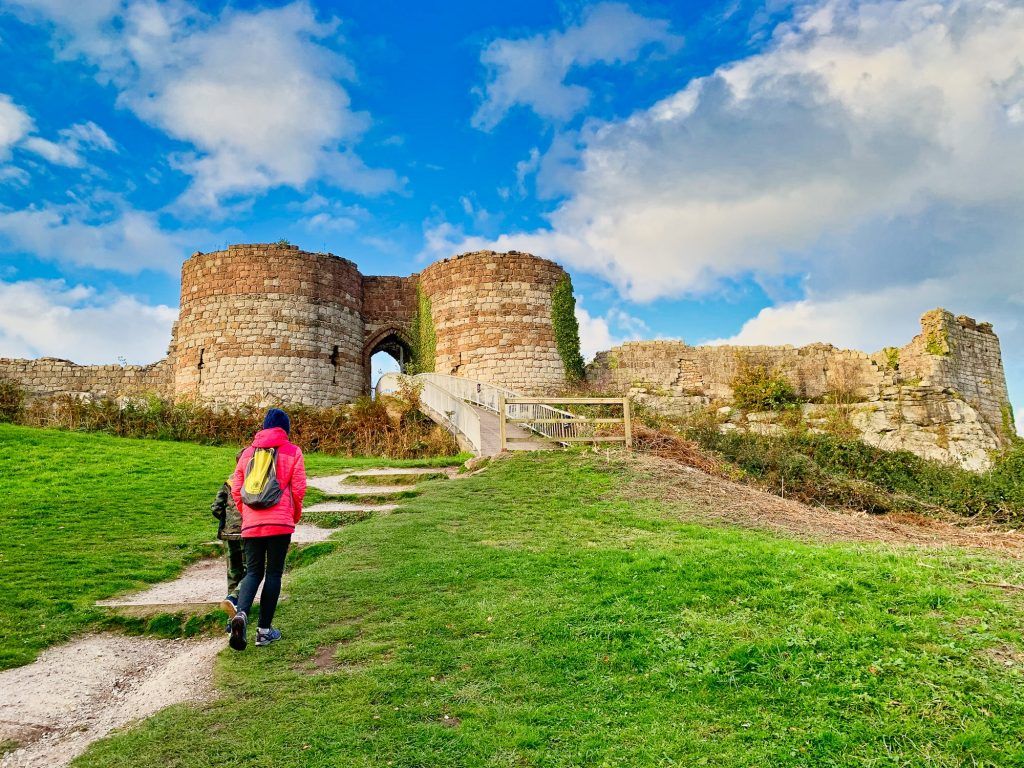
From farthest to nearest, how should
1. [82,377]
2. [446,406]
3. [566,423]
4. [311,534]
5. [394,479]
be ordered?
[82,377] → [446,406] → [566,423] → [394,479] → [311,534]

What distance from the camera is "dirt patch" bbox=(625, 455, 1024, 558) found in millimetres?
8586

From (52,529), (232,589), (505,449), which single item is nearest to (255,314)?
(505,449)

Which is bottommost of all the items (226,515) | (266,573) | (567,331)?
(266,573)

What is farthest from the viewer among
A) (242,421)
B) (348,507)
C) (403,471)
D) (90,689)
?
(242,421)

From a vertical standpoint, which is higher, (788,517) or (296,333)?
Answer: (296,333)

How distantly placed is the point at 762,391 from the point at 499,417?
33.6 ft

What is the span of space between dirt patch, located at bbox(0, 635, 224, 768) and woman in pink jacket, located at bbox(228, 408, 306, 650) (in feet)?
1.45

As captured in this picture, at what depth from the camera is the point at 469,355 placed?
932 inches

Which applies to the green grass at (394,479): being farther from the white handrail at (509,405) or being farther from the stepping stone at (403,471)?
the white handrail at (509,405)

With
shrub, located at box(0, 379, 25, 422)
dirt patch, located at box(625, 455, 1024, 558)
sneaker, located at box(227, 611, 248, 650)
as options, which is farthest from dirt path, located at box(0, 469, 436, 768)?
shrub, located at box(0, 379, 25, 422)

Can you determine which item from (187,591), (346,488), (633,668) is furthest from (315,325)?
(633,668)

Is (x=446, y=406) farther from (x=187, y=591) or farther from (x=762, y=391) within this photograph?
(x=187, y=591)

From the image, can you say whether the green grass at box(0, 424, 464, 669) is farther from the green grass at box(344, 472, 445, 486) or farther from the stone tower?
the stone tower

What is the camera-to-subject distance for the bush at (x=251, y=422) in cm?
2016
